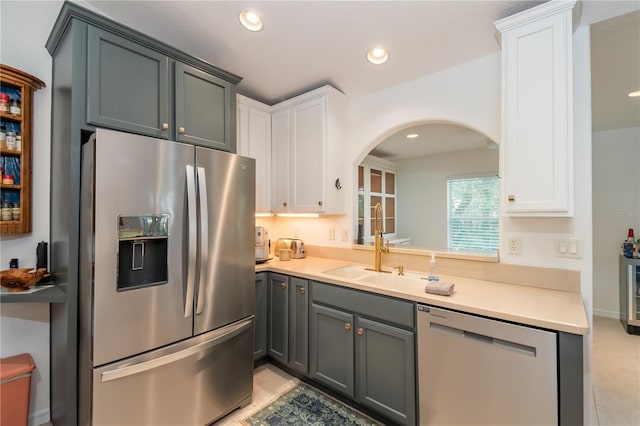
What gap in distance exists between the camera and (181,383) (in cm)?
162

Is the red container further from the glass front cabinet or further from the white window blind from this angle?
the glass front cabinet

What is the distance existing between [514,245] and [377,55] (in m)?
1.69

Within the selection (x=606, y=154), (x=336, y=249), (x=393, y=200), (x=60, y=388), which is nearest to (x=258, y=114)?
(x=336, y=249)

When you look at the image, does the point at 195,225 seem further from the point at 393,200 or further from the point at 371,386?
the point at 393,200

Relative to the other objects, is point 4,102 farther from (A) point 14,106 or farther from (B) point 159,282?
(B) point 159,282

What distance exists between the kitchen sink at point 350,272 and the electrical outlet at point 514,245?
3.33ft

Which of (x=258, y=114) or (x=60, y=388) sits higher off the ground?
(x=258, y=114)

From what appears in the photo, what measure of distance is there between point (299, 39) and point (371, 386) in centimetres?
245

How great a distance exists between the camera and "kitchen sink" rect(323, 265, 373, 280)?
232cm

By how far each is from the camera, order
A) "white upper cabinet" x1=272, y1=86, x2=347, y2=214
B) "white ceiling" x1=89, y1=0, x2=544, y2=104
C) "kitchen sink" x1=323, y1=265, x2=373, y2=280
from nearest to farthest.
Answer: "white ceiling" x1=89, y1=0, x2=544, y2=104 < "kitchen sink" x1=323, y1=265, x2=373, y2=280 < "white upper cabinet" x1=272, y1=86, x2=347, y2=214

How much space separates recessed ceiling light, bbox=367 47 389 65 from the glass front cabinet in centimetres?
385

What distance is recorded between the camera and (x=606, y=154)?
380 cm

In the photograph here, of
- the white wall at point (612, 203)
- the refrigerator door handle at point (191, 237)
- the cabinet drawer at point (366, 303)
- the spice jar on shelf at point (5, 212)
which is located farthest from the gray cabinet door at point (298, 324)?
the white wall at point (612, 203)

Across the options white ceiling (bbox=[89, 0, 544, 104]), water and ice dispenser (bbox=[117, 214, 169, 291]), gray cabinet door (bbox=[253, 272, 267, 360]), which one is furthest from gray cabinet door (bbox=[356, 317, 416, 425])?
white ceiling (bbox=[89, 0, 544, 104])
